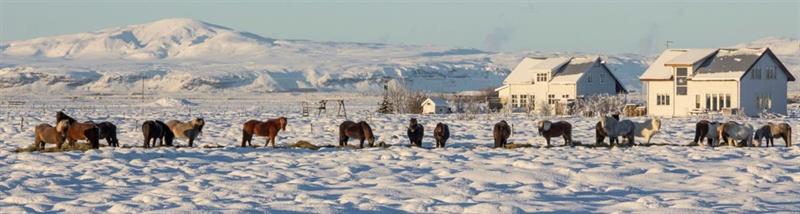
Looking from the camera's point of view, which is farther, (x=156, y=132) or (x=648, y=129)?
(x=648, y=129)

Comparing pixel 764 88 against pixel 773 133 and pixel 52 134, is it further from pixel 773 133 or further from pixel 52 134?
pixel 52 134

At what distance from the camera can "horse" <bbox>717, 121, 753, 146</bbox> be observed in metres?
29.3

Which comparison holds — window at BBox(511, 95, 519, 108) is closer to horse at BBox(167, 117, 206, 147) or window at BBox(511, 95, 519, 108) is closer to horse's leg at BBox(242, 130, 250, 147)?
horse's leg at BBox(242, 130, 250, 147)

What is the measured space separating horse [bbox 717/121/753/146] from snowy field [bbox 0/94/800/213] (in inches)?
47.4

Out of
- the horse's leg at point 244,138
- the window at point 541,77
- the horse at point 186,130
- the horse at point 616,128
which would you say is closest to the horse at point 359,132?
the horse's leg at point 244,138

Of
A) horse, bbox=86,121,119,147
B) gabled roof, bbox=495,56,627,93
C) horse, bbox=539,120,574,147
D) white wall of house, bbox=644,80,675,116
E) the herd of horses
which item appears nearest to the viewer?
Result: horse, bbox=86,121,119,147

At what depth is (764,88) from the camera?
59.2m

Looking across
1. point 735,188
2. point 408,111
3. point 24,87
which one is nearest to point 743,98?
point 408,111

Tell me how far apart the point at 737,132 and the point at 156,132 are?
1339cm

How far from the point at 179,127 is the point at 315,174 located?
28.2ft

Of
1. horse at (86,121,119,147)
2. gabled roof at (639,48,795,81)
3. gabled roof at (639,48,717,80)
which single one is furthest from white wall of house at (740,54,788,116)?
horse at (86,121,119,147)

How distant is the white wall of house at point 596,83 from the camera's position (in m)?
68.5

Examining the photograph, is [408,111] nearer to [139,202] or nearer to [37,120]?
[37,120]

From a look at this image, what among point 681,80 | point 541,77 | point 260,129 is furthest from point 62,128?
point 541,77
